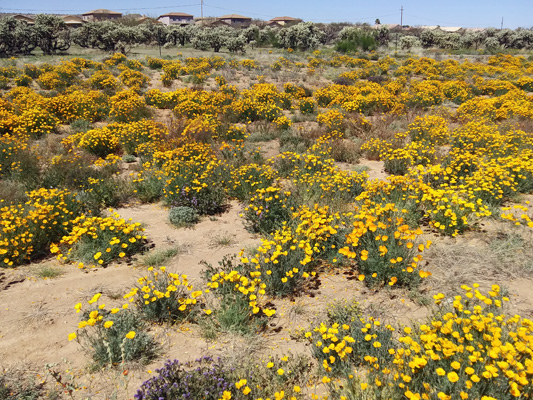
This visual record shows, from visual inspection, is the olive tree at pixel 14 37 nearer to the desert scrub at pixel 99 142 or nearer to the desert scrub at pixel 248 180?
the desert scrub at pixel 99 142

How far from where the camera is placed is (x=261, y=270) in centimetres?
457

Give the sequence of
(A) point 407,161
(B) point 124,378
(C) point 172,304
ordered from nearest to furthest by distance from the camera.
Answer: (B) point 124,378 < (C) point 172,304 < (A) point 407,161

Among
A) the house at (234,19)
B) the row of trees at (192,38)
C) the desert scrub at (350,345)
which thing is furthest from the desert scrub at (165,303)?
the house at (234,19)

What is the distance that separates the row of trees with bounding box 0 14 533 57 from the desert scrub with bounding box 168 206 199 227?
3407 centimetres

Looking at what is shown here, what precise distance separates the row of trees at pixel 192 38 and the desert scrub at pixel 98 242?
3505 cm

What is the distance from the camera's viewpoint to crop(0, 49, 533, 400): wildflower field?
299 centimetres

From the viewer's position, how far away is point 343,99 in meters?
14.8

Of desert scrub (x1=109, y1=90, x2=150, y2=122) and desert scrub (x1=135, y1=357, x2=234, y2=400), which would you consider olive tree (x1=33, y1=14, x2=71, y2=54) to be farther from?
desert scrub (x1=135, y1=357, x2=234, y2=400)

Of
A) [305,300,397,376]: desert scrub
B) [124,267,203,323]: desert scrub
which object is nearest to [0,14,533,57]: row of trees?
[124,267,203,323]: desert scrub

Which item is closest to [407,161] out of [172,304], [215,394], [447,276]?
[447,276]

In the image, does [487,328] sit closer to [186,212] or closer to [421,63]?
[186,212]

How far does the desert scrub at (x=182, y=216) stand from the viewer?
20.8 ft

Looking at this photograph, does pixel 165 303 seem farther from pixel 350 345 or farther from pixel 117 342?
pixel 350 345

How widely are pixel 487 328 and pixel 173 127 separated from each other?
9671 mm
